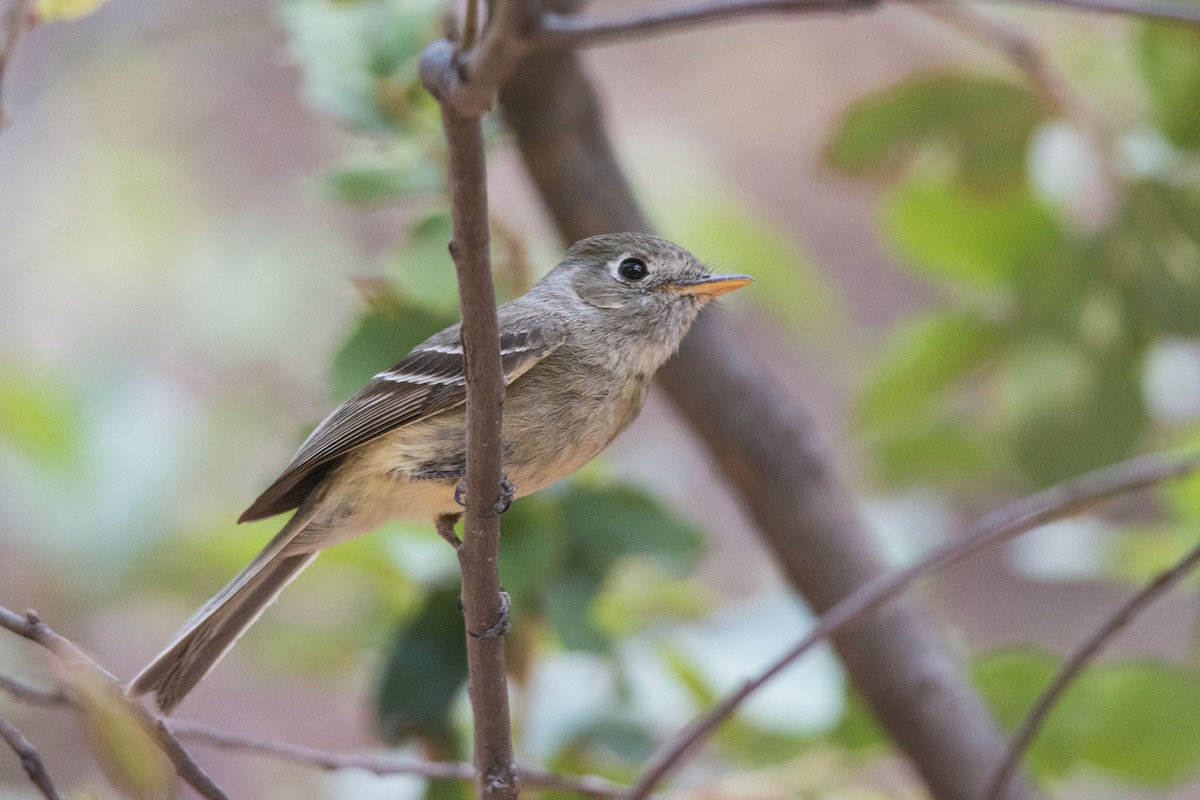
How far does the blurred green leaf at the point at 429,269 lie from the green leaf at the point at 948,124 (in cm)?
126

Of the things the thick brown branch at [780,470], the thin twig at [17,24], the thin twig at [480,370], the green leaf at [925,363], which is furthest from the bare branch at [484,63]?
the green leaf at [925,363]

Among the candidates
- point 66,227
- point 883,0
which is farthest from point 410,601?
point 66,227

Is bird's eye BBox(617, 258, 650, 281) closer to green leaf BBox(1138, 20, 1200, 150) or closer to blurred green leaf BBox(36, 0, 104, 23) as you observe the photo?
blurred green leaf BBox(36, 0, 104, 23)

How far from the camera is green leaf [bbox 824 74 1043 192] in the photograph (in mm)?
3365

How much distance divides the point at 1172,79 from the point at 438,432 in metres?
2.04

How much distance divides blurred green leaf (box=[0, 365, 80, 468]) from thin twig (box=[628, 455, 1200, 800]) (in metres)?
2.01

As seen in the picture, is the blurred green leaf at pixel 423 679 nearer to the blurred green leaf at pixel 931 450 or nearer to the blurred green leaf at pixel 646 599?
the blurred green leaf at pixel 646 599

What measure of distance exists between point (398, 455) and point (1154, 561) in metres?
2.03

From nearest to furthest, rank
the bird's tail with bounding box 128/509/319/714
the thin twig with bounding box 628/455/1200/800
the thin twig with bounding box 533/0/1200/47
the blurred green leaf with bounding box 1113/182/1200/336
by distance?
the thin twig with bounding box 533/0/1200/47 → the thin twig with bounding box 628/455/1200/800 → the bird's tail with bounding box 128/509/319/714 → the blurred green leaf with bounding box 1113/182/1200/336

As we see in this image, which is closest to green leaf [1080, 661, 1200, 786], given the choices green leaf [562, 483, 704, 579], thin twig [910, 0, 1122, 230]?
green leaf [562, 483, 704, 579]

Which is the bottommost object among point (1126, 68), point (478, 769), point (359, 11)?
point (478, 769)

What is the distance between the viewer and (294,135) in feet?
26.4

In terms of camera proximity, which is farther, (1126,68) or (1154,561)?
(1126,68)

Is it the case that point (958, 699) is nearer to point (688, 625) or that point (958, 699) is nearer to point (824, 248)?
point (688, 625)
